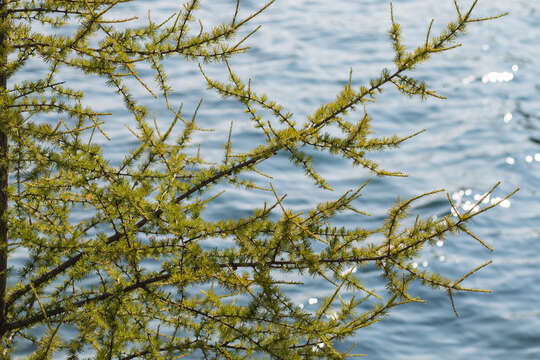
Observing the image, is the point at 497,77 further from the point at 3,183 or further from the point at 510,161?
the point at 3,183

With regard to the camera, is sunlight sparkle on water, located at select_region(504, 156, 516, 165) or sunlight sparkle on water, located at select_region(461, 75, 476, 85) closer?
sunlight sparkle on water, located at select_region(504, 156, 516, 165)

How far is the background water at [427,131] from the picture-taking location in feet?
30.2

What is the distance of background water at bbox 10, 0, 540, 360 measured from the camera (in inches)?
363

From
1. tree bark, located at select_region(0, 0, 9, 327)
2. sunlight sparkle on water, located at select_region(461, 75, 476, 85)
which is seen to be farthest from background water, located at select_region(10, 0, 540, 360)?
tree bark, located at select_region(0, 0, 9, 327)

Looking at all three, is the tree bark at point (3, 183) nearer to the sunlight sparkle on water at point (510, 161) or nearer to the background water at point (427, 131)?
the background water at point (427, 131)

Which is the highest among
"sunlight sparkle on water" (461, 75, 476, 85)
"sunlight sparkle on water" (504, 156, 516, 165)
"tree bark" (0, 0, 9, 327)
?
"sunlight sparkle on water" (461, 75, 476, 85)

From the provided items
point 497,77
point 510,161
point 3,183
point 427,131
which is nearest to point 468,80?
point 497,77

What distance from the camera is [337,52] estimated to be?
1544cm

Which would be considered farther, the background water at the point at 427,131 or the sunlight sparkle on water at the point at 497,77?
the sunlight sparkle on water at the point at 497,77

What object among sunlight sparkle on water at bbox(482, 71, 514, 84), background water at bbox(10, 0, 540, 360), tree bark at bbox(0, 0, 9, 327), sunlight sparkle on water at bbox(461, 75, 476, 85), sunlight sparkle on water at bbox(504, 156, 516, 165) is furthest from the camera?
sunlight sparkle on water at bbox(482, 71, 514, 84)

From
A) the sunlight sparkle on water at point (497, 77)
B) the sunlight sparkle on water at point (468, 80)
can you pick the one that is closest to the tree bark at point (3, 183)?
the sunlight sparkle on water at point (468, 80)

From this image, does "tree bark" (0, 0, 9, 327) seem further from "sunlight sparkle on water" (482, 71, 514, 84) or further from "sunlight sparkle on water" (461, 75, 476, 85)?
"sunlight sparkle on water" (482, 71, 514, 84)

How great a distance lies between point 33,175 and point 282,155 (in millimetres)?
8475

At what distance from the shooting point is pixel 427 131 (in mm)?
13148
